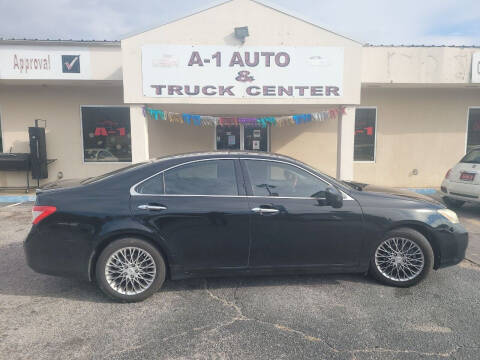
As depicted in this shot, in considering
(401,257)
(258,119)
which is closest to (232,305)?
(401,257)

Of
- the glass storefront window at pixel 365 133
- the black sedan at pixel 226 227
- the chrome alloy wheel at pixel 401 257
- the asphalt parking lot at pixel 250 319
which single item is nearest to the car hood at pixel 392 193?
the black sedan at pixel 226 227

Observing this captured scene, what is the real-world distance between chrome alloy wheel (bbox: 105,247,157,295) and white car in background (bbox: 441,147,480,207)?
664cm

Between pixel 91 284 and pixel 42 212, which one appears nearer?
pixel 42 212

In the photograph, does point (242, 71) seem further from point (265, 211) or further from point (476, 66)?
point (476, 66)

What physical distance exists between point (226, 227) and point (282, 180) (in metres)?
0.84

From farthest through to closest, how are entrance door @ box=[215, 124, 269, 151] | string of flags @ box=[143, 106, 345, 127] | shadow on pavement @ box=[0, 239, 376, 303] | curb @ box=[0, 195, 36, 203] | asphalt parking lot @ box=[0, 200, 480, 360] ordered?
1. entrance door @ box=[215, 124, 269, 151]
2. curb @ box=[0, 195, 36, 203]
3. string of flags @ box=[143, 106, 345, 127]
4. shadow on pavement @ box=[0, 239, 376, 303]
5. asphalt parking lot @ box=[0, 200, 480, 360]

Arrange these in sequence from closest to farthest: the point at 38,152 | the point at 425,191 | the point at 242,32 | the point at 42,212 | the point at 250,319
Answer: the point at 250,319
the point at 42,212
the point at 242,32
the point at 38,152
the point at 425,191

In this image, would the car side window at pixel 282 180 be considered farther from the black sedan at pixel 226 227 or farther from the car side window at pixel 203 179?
the car side window at pixel 203 179

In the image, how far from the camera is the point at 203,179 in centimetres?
369

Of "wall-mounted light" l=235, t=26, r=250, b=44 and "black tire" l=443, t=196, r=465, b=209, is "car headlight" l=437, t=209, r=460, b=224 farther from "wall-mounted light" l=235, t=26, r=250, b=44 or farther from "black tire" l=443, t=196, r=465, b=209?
"wall-mounted light" l=235, t=26, r=250, b=44

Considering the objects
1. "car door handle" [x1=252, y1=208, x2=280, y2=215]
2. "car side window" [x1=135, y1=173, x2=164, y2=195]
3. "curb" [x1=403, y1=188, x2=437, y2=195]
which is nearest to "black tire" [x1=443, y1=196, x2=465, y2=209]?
A: "curb" [x1=403, y1=188, x2=437, y2=195]

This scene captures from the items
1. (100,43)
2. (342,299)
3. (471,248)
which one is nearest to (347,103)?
(471,248)

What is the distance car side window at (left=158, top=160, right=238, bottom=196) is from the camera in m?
3.62

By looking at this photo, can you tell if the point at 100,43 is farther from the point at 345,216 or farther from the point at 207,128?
the point at 345,216
